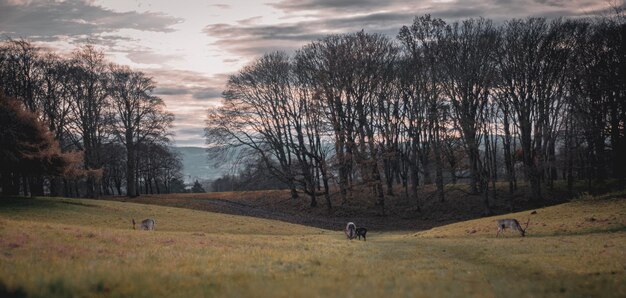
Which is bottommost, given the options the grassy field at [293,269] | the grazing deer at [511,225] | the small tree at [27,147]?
the grazing deer at [511,225]

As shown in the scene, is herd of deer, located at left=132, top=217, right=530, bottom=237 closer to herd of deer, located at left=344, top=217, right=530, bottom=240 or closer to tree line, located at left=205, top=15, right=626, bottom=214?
herd of deer, located at left=344, top=217, right=530, bottom=240

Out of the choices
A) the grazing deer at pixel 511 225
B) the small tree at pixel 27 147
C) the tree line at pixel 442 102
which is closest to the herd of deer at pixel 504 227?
the grazing deer at pixel 511 225

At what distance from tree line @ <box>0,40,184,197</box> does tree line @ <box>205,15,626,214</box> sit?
45.8 ft

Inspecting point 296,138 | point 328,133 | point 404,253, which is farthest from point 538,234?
point 296,138

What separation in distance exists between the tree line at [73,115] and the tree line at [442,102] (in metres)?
14.0

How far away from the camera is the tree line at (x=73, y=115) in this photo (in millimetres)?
44500

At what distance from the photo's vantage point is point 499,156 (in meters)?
83.6

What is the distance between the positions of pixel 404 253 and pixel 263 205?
53.3 meters

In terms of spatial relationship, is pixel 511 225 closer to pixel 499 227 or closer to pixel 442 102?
pixel 499 227

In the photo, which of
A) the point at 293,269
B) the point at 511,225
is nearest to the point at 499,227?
the point at 511,225

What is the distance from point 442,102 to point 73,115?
158 ft

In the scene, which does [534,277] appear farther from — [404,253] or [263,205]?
[263,205]

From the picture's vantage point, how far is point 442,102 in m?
61.7

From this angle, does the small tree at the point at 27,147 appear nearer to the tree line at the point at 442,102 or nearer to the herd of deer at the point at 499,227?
the herd of deer at the point at 499,227
